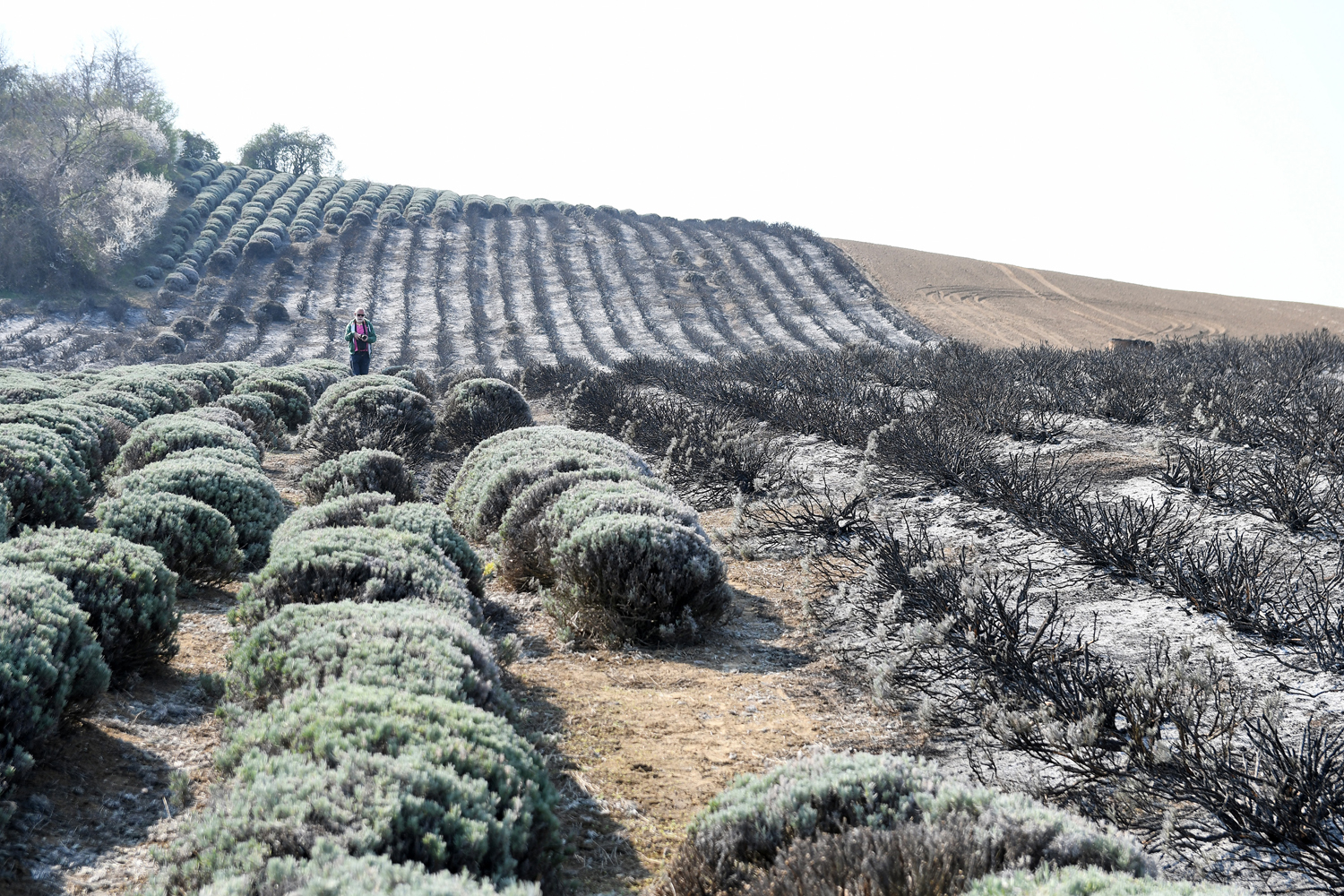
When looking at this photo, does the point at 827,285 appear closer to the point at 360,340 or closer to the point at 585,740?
the point at 360,340

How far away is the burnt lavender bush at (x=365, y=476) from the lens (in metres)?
8.85

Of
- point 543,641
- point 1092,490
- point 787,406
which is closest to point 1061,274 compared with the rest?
point 787,406

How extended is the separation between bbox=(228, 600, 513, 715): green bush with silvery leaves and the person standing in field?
15192mm

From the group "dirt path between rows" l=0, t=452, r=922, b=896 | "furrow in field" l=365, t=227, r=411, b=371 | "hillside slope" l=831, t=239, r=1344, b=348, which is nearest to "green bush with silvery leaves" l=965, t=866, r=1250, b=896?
"dirt path between rows" l=0, t=452, r=922, b=896

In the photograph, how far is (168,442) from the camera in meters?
8.98

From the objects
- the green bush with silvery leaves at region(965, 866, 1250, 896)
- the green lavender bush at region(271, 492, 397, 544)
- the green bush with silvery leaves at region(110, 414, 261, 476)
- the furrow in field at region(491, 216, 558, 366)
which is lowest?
the green bush with silvery leaves at region(110, 414, 261, 476)

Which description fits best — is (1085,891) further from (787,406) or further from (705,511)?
(787,406)

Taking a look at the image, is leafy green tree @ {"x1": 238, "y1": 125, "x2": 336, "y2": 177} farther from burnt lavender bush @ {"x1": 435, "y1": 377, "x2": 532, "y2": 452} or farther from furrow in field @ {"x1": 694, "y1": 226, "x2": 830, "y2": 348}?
burnt lavender bush @ {"x1": 435, "y1": 377, "x2": 532, "y2": 452}

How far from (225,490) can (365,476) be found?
5.89 feet

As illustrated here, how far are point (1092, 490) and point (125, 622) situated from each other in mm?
7694

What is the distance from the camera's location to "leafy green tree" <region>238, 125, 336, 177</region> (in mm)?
68750

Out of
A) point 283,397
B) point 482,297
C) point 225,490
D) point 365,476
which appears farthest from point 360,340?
point 482,297

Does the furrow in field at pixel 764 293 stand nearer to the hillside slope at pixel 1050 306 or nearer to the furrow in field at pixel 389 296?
the hillside slope at pixel 1050 306

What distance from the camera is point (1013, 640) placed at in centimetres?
423
